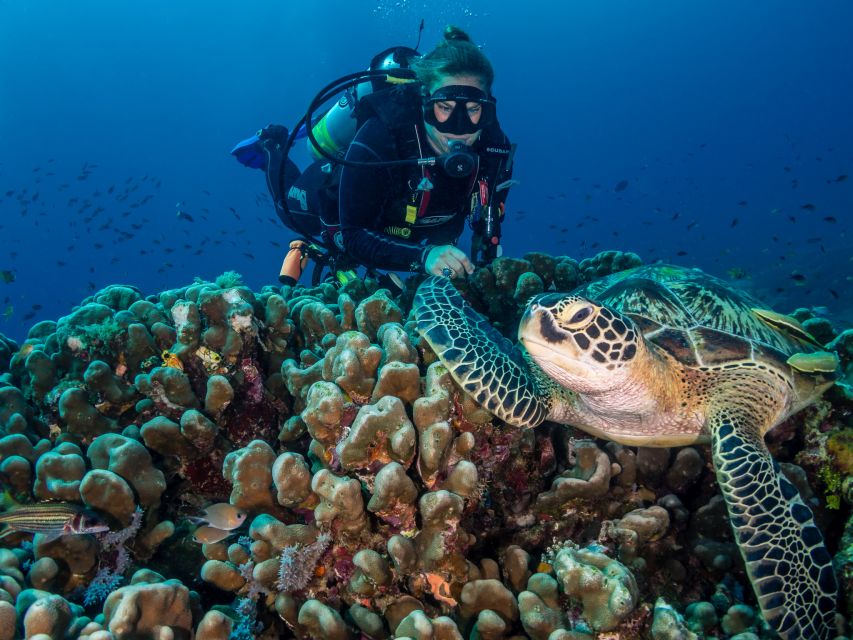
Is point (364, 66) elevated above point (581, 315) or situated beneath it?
elevated above

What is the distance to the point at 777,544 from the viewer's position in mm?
1901

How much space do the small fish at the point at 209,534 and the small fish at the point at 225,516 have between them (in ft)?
0.28

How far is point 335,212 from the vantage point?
5.70m

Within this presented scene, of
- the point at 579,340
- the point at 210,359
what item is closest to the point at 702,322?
the point at 579,340

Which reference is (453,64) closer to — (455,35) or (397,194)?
(455,35)

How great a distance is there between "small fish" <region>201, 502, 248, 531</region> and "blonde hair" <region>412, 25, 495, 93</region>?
413 cm

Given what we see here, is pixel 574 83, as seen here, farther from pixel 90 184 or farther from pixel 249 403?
pixel 249 403

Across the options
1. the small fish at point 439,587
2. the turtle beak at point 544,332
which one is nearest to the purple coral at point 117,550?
the small fish at point 439,587

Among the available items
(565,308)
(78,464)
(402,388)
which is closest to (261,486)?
(402,388)

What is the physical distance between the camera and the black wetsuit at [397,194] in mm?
4566

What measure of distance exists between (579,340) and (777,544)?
1.16 meters

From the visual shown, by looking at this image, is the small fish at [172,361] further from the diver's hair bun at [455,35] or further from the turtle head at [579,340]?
the diver's hair bun at [455,35]

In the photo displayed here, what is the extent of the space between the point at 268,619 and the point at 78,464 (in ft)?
4.21

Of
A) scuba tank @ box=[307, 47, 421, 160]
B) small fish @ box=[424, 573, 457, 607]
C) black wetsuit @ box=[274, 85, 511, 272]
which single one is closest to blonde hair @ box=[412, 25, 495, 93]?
black wetsuit @ box=[274, 85, 511, 272]
